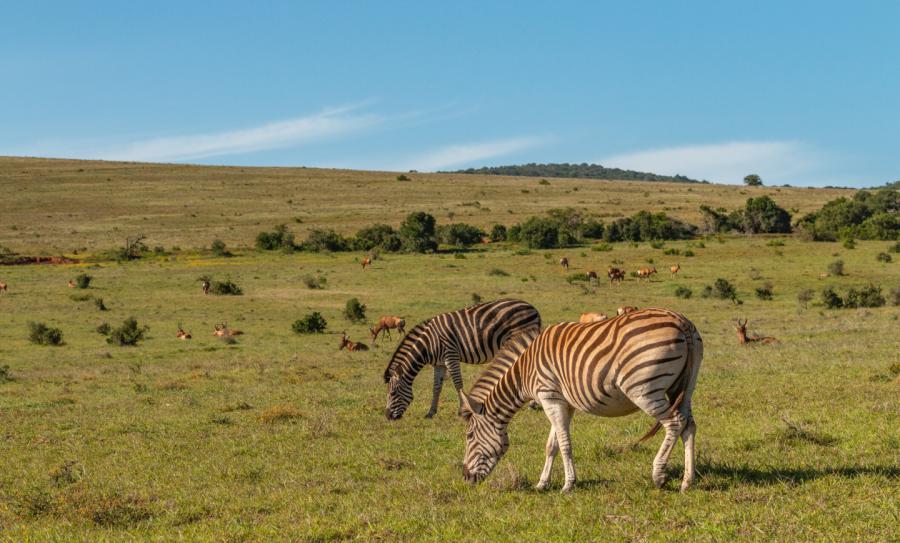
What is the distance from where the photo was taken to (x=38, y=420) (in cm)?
1742

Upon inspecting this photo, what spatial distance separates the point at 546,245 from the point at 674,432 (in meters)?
64.3

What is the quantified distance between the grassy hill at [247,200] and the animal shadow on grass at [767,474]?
7401cm

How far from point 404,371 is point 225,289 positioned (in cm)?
3605

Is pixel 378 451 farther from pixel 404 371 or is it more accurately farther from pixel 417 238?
pixel 417 238

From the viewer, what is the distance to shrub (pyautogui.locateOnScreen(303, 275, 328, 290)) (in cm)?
5181

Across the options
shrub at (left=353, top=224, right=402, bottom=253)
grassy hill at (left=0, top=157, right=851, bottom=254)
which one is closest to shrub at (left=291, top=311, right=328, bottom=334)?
shrub at (left=353, top=224, right=402, bottom=253)

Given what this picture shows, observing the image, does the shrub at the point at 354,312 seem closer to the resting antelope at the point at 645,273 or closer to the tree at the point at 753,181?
the resting antelope at the point at 645,273

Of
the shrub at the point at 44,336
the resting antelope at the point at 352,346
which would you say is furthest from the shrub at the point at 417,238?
the resting antelope at the point at 352,346

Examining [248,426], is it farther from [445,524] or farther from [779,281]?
[779,281]

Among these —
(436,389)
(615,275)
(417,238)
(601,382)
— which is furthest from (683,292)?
(601,382)

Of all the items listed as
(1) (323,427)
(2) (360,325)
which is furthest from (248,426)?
(2) (360,325)

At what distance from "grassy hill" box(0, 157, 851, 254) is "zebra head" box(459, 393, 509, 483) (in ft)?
239

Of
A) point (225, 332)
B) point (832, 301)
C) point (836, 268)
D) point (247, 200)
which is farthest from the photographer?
point (247, 200)

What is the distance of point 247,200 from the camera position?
120 meters
